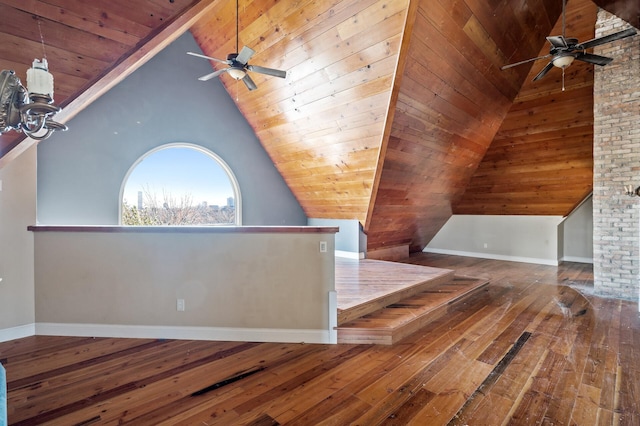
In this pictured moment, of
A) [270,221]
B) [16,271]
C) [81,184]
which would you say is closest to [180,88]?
[81,184]

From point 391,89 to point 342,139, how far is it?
119 cm

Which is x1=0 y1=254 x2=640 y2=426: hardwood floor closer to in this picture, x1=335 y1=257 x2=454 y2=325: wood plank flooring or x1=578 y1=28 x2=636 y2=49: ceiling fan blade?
x1=335 y1=257 x2=454 y2=325: wood plank flooring

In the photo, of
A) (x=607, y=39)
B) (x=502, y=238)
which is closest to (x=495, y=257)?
(x=502, y=238)

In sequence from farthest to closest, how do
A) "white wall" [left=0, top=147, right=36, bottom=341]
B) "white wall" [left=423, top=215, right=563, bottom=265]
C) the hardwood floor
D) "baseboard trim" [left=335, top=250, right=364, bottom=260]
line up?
1. "white wall" [left=423, top=215, right=563, bottom=265]
2. "baseboard trim" [left=335, top=250, right=364, bottom=260]
3. "white wall" [left=0, top=147, right=36, bottom=341]
4. the hardwood floor

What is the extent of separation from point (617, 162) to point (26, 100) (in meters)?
6.18

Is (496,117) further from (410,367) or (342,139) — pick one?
(410,367)

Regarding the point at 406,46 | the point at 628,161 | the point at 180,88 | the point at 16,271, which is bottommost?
the point at 16,271

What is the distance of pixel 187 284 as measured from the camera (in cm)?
284

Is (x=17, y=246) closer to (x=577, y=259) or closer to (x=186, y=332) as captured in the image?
(x=186, y=332)

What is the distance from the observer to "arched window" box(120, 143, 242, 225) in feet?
16.9

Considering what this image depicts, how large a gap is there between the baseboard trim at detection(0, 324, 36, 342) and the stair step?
119 inches

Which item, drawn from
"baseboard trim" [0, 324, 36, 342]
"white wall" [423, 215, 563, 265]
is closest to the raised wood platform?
"white wall" [423, 215, 563, 265]

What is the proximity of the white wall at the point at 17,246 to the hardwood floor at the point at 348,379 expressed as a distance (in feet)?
0.76

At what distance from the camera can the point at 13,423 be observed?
172 cm
